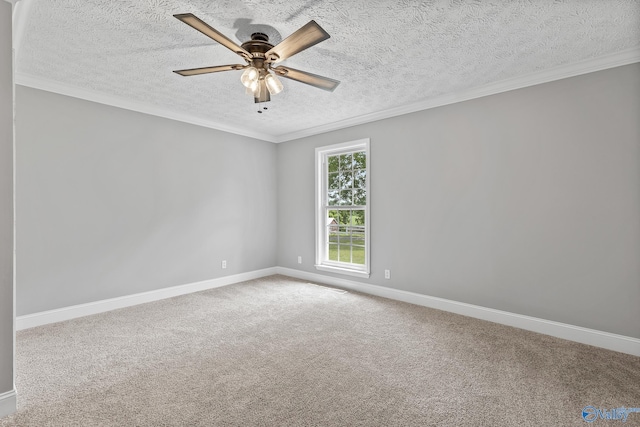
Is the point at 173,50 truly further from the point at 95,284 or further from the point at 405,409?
the point at 405,409

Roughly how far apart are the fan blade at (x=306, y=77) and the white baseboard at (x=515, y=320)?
278cm

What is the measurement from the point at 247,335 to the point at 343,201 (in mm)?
2570

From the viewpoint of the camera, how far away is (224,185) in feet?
16.0

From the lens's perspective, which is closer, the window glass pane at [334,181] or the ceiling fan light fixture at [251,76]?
the ceiling fan light fixture at [251,76]

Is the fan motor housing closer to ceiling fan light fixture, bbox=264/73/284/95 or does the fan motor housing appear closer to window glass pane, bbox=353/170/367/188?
ceiling fan light fixture, bbox=264/73/284/95

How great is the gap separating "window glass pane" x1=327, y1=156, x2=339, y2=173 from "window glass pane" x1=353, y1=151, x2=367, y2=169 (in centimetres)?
36

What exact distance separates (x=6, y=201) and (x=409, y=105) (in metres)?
3.90

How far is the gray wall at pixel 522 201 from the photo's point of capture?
2650 mm

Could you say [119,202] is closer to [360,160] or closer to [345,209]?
[345,209]

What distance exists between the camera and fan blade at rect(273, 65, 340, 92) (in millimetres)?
2367

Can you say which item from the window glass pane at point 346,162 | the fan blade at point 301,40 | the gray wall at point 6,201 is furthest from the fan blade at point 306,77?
the window glass pane at point 346,162

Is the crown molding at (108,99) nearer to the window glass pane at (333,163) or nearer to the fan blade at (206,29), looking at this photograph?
the window glass pane at (333,163)

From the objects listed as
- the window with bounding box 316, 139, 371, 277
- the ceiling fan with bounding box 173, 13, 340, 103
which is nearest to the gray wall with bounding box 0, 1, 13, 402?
the ceiling fan with bounding box 173, 13, 340, 103

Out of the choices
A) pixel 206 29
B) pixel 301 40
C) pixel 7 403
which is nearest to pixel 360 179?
pixel 301 40
